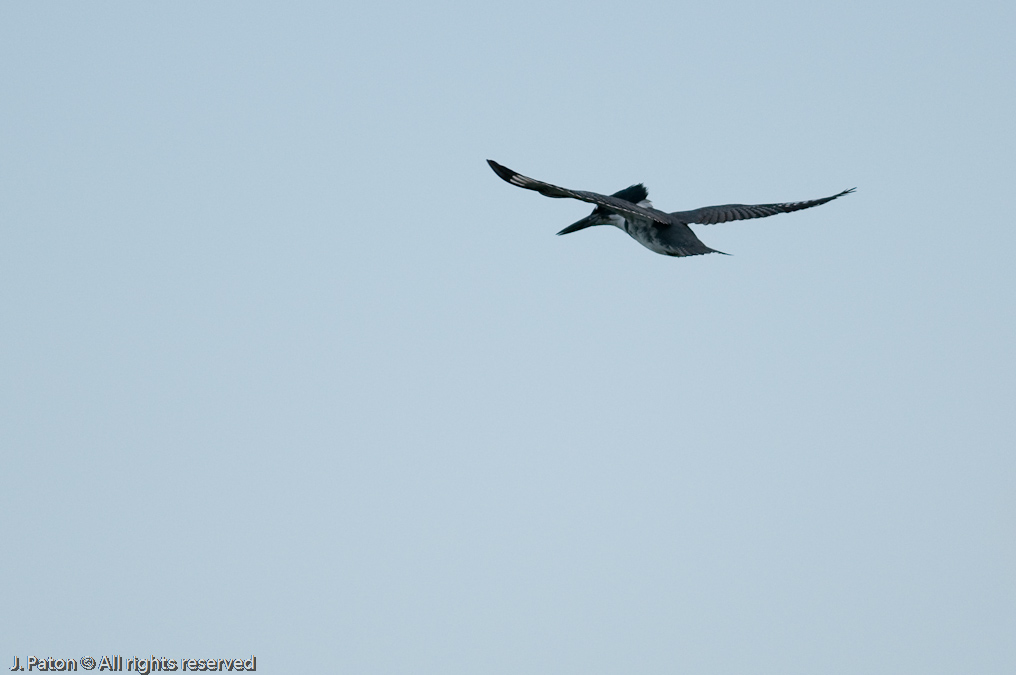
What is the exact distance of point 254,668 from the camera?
67.5 feet

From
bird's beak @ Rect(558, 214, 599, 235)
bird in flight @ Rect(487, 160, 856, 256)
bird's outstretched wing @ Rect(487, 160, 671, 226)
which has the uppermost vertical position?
bird's beak @ Rect(558, 214, 599, 235)

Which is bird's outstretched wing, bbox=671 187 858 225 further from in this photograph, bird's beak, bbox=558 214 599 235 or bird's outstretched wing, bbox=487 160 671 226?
bird's outstretched wing, bbox=487 160 671 226

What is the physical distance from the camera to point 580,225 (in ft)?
69.6

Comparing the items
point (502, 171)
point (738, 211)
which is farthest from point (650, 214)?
point (502, 171)

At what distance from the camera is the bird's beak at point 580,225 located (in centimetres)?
2109

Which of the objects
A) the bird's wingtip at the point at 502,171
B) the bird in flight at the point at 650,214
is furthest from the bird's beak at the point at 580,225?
the bird's wingtip at the point at 502,171

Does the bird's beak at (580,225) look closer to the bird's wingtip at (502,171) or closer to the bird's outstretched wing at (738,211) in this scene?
the bird's outstretched wing at (738,211)

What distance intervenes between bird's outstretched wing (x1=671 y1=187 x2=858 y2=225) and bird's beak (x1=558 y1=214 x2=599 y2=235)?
143cm

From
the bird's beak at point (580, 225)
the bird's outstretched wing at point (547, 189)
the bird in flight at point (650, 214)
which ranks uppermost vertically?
the bird's beak at point (580, 225)

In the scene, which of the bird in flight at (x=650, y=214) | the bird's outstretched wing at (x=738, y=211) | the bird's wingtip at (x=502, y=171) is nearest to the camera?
the bird's wingtip at (x=502, y=171)

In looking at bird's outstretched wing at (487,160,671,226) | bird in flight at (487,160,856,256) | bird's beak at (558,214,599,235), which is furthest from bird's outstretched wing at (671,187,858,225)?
bird's outstretched wing at (487,160,671,226)

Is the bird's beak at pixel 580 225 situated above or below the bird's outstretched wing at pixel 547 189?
above

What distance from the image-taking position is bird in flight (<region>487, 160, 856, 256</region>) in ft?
55.3

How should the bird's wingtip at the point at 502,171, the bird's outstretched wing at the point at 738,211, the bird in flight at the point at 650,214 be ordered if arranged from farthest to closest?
the bird's outstretched wing at the point at 738,211, the bird in flight at the point at 650,214, the bird's wingtip at the point at 502,171
